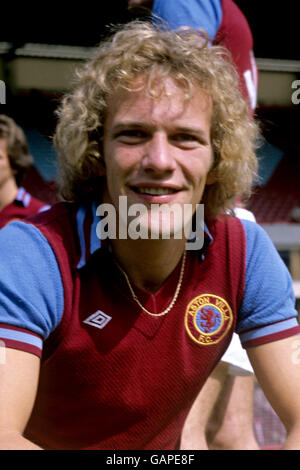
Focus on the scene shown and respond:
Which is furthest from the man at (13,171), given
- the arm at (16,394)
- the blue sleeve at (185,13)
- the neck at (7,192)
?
the arm at (16,394)

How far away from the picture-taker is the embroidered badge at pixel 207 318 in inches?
66.9

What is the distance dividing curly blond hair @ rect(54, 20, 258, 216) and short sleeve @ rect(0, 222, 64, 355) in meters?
0.31

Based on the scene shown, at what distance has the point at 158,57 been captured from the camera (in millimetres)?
1648

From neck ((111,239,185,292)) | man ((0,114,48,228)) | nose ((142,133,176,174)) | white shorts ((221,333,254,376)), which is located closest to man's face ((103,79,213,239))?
nose ((142,133,176,174))

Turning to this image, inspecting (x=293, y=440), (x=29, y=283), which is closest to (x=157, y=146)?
(x=29, y=283)

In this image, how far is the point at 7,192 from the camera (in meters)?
4.14

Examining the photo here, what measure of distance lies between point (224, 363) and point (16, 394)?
3.68 ft

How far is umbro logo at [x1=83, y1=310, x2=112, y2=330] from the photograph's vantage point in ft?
5.16

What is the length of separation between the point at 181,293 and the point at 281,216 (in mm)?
11801

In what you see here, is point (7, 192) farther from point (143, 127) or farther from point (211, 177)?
point (143, 127)

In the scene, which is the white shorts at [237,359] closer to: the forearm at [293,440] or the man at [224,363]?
the man at [224,363]

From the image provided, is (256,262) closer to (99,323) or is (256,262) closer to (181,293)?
(181,293)
